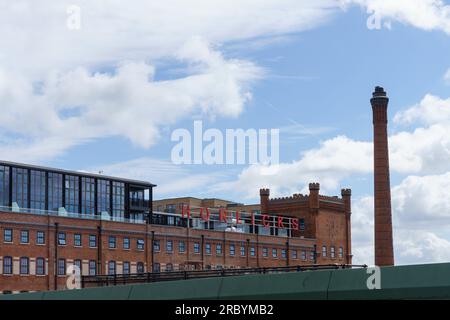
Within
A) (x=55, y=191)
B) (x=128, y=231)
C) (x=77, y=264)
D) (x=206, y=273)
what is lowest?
(x=206, y=273)

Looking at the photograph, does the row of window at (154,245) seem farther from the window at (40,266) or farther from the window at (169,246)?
the window at (40,266)

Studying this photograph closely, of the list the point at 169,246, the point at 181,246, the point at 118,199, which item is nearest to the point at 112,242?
the point at 169,246

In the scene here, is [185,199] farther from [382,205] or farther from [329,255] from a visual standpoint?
[382,205]

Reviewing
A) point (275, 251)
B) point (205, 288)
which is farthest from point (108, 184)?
point (205, 288)

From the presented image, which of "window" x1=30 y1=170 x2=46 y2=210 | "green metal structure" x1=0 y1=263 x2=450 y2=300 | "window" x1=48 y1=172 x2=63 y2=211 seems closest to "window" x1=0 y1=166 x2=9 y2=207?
"window" x1=30 y1=170 x2=46 y2=210

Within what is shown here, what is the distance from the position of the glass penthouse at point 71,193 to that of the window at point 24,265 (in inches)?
178

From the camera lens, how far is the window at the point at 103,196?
8850cm

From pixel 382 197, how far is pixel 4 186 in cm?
3609

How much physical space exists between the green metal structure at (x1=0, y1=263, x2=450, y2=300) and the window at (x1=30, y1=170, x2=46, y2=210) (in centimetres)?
4452

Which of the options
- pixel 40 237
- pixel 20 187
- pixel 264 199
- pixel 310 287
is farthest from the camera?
pixel 264 199

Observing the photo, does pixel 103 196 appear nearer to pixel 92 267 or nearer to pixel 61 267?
pixel 92 267

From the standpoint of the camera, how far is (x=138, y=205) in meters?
92.6

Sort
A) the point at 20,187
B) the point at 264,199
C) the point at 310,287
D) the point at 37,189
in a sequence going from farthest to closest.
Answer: the point at 264,199, the point at 37,189, the point at 20,187, the point at 310,287

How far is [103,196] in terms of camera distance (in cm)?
8912
